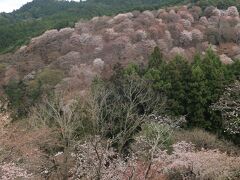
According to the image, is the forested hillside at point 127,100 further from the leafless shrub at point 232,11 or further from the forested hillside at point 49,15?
the forested hillside at point 49,15

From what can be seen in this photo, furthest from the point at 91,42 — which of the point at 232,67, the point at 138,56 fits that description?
the point at 232,67

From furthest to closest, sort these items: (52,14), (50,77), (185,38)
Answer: (52,14) → (185,38) → (50,77)

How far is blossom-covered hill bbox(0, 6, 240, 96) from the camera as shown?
47.7 meters

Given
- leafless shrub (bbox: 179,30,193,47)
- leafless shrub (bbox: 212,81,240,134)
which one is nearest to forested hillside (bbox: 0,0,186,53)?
leafless shrub (bbox: 179,30,193,47)

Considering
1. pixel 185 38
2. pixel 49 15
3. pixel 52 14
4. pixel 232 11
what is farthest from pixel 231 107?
pixel 49 15

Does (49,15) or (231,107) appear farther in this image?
(49,15)

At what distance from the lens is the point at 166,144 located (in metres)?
20.7

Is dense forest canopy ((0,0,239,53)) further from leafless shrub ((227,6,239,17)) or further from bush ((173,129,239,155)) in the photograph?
bush ((173,129,239,155))

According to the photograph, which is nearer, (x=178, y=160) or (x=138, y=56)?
(x=178, y=160)

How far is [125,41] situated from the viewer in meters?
51.9

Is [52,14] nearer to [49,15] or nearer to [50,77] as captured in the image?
[49,15]

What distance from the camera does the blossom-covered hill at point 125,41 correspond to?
47688 mm

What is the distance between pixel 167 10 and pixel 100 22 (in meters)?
9.25

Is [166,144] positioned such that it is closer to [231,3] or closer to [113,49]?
[113,49]
